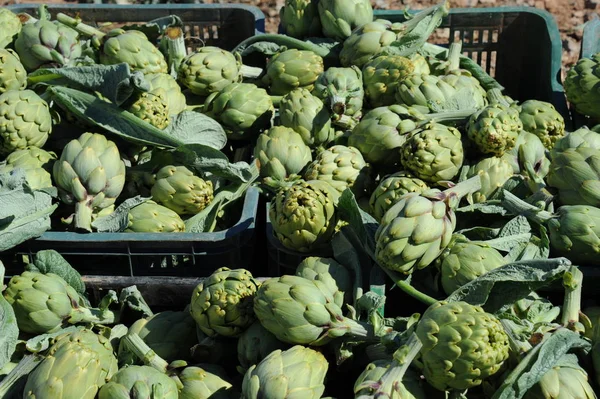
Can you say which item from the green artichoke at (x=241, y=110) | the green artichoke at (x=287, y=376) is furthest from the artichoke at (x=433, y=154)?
the green artichoke at (x=287, y=376)

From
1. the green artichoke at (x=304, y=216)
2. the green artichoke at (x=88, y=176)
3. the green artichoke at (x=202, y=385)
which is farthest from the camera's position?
the green artichoke at (x=88, y=176)

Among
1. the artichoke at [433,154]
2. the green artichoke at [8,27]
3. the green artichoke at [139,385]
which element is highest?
the green artichoke at [8,27]

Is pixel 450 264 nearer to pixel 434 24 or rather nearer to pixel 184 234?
pixel 184 234

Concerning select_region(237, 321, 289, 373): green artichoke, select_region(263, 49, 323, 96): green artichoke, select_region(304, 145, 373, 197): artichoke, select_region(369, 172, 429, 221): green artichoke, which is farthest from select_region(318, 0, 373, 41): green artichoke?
select_region(237, 321, 289, 373): green artichoke

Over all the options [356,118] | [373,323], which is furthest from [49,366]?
[356,118]

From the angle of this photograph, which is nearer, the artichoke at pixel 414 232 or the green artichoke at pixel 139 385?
the green artichoke at pixel 139 385

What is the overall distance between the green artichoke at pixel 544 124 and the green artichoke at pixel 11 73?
1.82 metres

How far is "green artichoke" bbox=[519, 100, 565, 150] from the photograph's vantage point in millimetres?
2684

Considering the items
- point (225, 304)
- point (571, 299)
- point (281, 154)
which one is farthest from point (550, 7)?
point (225, 304)

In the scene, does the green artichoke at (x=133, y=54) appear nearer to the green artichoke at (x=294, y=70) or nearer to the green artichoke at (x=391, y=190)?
the green artichoke at (x=294, y=70)

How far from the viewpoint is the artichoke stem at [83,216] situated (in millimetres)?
2363

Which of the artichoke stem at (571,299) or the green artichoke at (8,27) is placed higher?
the green artichoke at (8,27)

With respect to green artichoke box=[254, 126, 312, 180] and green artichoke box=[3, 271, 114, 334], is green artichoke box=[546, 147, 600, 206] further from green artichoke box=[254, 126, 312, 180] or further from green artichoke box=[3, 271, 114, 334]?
green artichoke box=[3, 271, 114, 334]

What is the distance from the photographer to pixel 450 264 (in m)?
2.05
